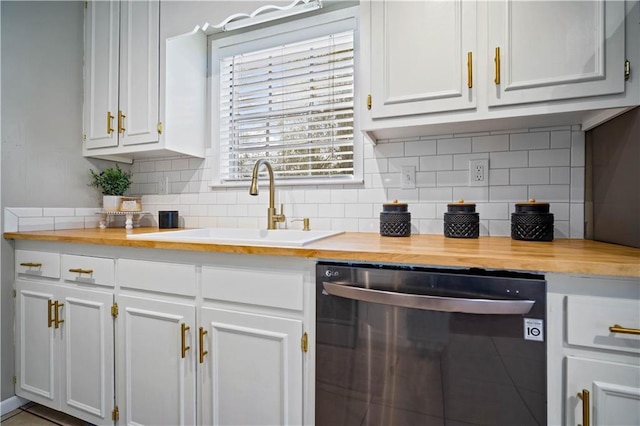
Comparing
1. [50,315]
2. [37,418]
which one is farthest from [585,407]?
[37,418]

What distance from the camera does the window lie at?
186 cm

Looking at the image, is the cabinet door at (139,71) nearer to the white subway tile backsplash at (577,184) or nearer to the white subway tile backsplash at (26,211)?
the white subway tile backsplash at (26,211)

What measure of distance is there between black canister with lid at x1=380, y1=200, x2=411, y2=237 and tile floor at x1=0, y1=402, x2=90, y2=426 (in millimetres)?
1904

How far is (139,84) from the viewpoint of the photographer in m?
1.95

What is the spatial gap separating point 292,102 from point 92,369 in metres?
1.81

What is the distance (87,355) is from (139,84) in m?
1.57

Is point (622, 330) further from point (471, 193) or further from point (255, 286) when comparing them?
point (255, 286)

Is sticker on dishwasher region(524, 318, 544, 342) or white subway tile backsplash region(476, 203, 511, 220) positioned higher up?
white subway tile backsplash region(476, 203, 511, 220)

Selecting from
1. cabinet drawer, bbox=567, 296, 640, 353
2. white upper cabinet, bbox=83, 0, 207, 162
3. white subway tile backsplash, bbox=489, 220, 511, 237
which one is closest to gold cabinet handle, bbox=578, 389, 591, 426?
cabinet drawer, bbox=567, 296, 640, 353

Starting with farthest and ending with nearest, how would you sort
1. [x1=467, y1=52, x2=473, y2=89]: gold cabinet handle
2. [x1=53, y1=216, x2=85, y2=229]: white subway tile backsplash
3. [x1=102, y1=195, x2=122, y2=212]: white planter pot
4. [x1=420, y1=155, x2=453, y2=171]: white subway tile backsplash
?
[x1=102, y1=195, x2=122, y2=212]: white planter pot
[x1=53, y1=216, x2=85, y2=229]: white subway tile backsplash
[x1=420, y1=155, x2=453, y2=171]: white subway tile backsplash
[x1=467, y1=52, x2=473, y2=89]: gold cabinet handle

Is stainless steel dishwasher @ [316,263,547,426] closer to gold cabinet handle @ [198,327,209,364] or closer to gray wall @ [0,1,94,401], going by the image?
gold cabinet handle @ [198,327,209,364]

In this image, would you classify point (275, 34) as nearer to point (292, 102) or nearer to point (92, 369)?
point (292, 102)

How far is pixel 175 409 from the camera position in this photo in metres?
1.34

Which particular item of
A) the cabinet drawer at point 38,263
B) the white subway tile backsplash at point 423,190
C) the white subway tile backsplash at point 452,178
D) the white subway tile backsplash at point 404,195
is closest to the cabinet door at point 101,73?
the white subway tile backsplash at point 423,190
